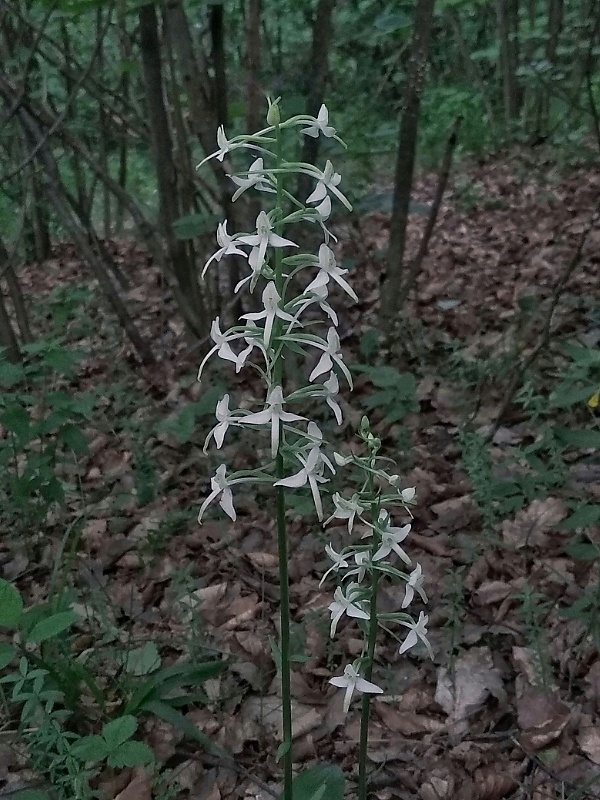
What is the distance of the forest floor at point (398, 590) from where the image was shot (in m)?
1.98

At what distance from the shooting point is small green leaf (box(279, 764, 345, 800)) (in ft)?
5.48

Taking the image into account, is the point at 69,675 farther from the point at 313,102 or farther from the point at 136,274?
the point at 136,274

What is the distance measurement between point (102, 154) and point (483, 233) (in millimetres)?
2904

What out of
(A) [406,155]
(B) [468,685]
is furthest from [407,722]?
(A) [406,155]

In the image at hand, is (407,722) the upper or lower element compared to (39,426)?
lower

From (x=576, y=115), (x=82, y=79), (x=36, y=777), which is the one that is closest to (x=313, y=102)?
(x=82, y=79)

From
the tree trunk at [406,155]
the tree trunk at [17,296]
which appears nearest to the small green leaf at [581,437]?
the tree trunk at [406,155]

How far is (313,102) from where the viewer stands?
3570 mm

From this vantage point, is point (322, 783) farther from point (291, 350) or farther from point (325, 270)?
point (325, 270)

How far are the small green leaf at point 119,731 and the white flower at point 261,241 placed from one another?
1179mm

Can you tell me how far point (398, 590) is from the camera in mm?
2521

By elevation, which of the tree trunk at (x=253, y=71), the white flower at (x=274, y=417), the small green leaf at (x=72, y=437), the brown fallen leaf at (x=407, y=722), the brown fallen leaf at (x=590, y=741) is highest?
the tree trunk at (x=253, y=71)

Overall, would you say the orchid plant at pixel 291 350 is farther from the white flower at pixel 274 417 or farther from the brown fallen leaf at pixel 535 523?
the brown fallen leaf at pixel 535 523

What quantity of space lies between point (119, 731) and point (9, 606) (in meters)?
0.39
